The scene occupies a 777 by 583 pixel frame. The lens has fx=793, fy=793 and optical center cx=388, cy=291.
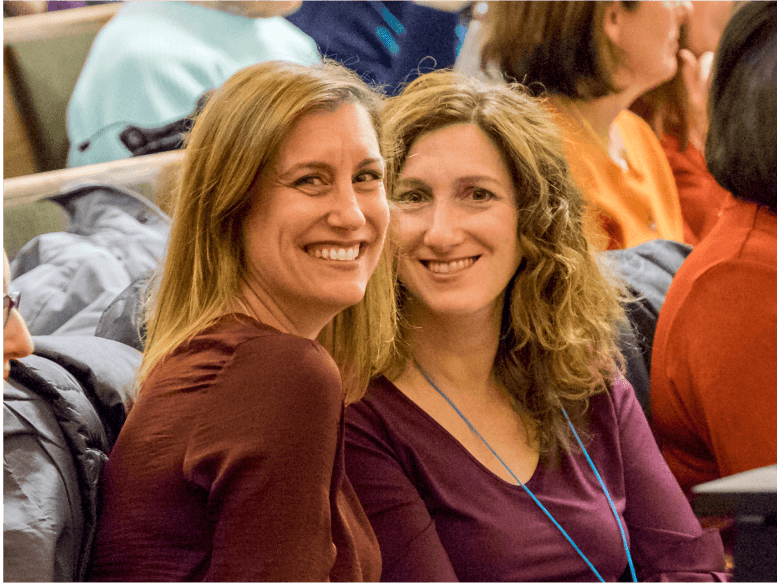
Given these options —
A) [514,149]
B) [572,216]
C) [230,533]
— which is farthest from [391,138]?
[230,533]

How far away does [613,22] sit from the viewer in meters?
1.47

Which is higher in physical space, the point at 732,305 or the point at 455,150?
the point at 455,150

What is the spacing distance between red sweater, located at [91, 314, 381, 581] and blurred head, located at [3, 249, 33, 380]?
0.51 ft

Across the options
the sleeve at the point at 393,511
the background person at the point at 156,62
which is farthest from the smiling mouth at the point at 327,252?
the background person at the point at 156,62

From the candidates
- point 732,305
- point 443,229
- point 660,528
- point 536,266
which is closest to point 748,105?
point 732,305

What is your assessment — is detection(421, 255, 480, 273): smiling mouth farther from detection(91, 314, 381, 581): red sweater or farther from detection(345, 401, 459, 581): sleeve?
detection(91, 314, 381, 581): red sweater

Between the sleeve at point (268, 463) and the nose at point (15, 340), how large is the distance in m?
0.26

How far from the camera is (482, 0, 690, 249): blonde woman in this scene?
56.2 inches

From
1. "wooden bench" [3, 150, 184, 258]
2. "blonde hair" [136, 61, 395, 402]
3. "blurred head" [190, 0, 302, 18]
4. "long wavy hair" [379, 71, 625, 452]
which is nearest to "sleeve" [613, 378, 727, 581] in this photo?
"long wavy hair" [379, 71, 625, 452]

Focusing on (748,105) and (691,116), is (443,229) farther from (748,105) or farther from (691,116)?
(691,116)

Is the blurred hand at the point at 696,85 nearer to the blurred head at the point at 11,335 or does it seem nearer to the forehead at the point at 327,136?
the forehead at the point at 327,136

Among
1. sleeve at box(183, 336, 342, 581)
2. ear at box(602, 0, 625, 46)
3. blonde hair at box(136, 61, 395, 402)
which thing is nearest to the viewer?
sleeve at box(183, 336, 342, 581)

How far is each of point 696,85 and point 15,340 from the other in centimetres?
136

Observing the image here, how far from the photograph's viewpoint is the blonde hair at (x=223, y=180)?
2.62 ft
